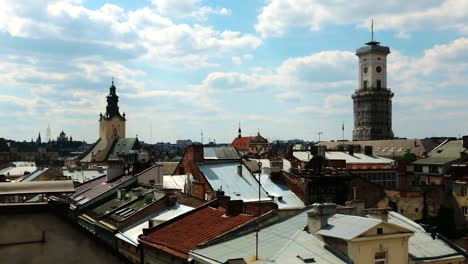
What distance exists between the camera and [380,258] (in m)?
20.3

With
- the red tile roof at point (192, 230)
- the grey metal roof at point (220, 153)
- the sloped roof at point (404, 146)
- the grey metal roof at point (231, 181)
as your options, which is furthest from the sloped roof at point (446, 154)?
the red tile roof at point (192, 230)

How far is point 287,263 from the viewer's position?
1959cm

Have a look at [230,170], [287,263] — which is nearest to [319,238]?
[287,263]

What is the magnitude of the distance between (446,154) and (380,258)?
69814 mm

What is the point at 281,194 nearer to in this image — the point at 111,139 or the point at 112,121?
the point at 111,139

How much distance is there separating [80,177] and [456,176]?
147 feet

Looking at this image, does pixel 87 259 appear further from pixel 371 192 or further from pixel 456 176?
pixel 456 176

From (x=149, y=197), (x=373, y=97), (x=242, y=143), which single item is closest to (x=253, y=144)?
(x=242, y=143)

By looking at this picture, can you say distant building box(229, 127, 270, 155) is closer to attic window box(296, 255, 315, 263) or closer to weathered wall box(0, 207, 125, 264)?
attic window box(296, 255, 315, 263)

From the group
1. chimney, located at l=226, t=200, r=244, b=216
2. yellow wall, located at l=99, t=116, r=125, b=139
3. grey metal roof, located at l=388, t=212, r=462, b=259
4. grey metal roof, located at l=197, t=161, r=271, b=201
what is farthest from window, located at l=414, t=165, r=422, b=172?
yellow wall, located at l=99, t=116, r=125, b=139

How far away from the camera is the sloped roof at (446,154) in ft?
264

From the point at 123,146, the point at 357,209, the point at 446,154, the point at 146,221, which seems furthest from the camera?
the point at 123,146

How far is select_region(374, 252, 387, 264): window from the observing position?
20.1 m

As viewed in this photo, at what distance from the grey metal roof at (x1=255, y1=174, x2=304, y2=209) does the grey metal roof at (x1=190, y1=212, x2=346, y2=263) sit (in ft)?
53.9
